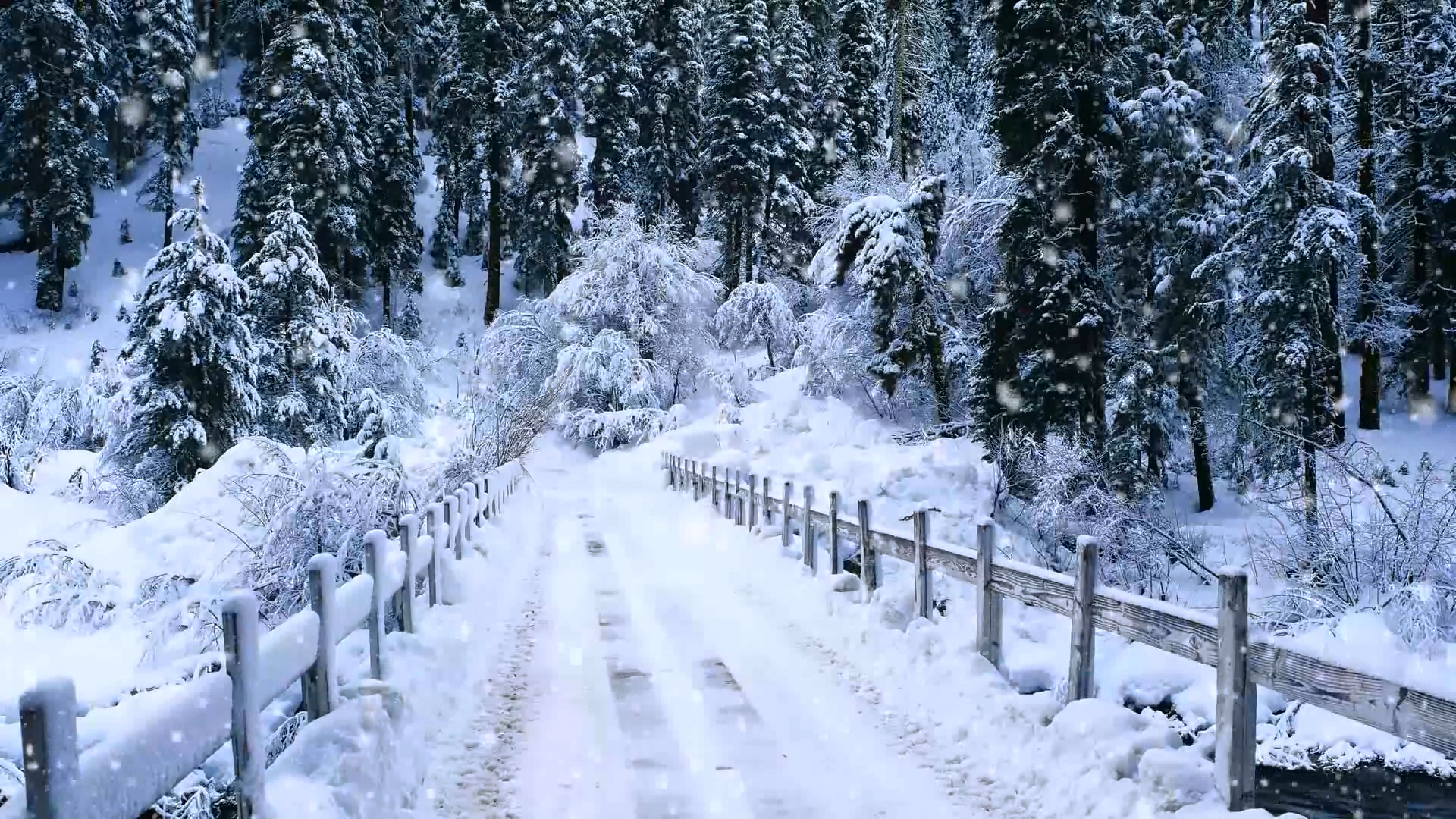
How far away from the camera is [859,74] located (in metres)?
59.5

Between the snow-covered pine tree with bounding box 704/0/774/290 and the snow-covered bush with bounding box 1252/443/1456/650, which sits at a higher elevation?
the snow-covered pine tree with bounding box 704/0/774/290

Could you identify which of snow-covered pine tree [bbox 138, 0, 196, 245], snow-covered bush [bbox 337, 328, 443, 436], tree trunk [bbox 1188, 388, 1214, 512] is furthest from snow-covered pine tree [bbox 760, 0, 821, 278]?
snow-covered pine tree [bbox 138, 0, 196, 245]

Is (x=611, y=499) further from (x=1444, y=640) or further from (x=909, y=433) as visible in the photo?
(x=1444, y=640)

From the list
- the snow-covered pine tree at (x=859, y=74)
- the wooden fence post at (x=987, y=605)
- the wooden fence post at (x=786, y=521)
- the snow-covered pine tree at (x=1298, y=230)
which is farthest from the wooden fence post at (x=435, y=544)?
the snow-covered pine tree at (x=859, y=74)

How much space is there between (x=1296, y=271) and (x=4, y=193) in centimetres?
6438

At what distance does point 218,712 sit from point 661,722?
3629 mm

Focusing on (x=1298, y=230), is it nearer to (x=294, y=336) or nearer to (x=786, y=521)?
(x=786, y=521)

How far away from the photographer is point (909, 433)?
26.2m

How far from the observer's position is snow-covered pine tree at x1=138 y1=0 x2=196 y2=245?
5734 cm

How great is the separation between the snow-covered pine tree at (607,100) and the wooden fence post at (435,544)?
42340 millimetres

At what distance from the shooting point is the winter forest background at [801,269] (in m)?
17.3

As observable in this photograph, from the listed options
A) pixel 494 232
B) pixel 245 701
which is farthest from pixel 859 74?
pixel 245 701

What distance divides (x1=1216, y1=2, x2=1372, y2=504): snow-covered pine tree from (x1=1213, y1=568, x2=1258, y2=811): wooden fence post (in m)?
14.8

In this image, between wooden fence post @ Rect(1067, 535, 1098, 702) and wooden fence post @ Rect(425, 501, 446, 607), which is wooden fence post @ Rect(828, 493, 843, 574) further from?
wooden fence post @ Rect(1067, 535, 1098, 702)
